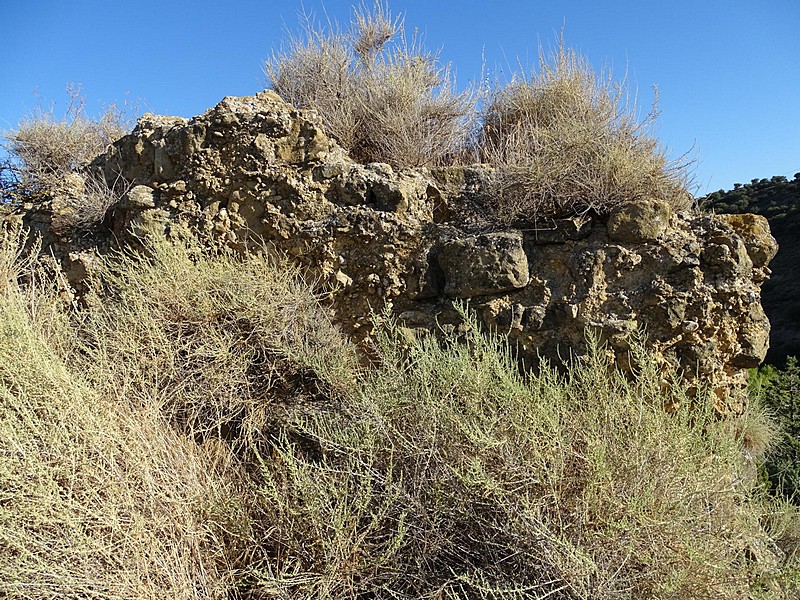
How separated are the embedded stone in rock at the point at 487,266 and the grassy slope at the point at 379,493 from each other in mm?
453

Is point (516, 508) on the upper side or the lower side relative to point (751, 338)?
lower

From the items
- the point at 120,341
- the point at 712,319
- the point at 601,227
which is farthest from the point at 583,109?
the point at 120,341

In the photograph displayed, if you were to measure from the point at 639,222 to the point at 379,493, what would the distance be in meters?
2.06

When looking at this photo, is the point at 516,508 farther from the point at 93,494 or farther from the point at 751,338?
the point at 751,338

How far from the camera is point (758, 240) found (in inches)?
116

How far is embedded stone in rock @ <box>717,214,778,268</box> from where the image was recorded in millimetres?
2945

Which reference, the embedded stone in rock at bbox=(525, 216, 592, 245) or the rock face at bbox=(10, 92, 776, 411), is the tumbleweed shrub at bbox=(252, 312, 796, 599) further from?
the embedded stone in rock at bbox=(525, 216, 592, 245)

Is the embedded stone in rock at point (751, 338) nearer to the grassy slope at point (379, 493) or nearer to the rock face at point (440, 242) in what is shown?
the rock face at point (440, 242)

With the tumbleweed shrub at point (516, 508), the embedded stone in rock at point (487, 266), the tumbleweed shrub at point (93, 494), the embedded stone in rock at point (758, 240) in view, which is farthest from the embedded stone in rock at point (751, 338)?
the tumbleweed shrub at point (93, 494)

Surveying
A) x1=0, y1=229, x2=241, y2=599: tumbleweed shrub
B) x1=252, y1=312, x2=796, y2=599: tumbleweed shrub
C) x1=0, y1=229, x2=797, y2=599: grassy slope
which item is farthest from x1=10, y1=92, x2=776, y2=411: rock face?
x1=0, y1=229, x2=241, y2=599: tumbleweed shrub

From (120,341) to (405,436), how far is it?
66.3 inches

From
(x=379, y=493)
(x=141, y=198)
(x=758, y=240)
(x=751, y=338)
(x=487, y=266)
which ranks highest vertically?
(x=141, y=198)

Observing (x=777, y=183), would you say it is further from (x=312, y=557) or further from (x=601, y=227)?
(x=312, y=557)

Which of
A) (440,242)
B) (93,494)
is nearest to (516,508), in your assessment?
(93,494)
